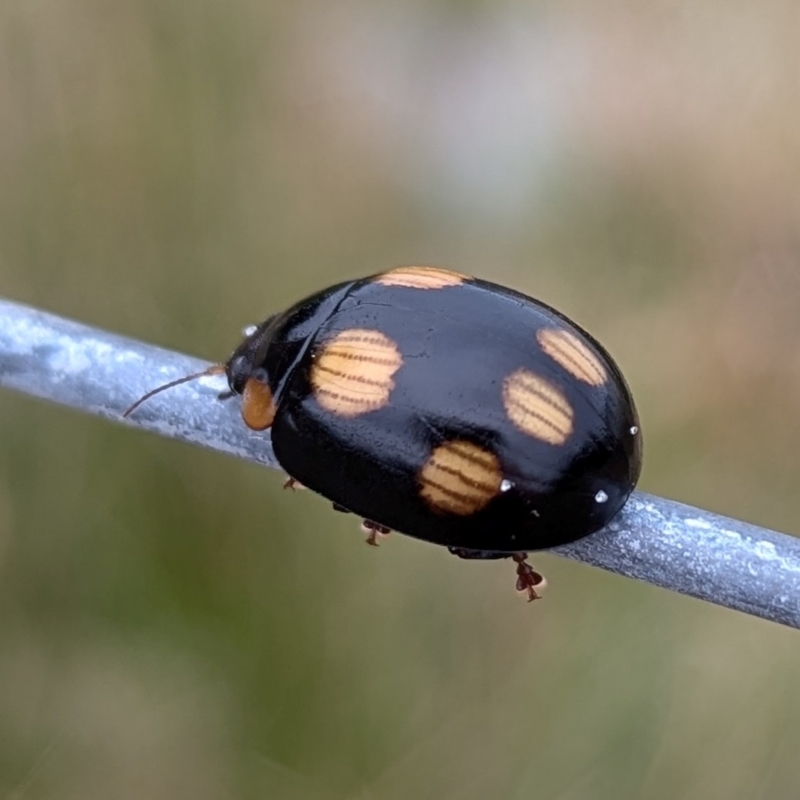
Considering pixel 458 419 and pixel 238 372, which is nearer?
pixel 458 419

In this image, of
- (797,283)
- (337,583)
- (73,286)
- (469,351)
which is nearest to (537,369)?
(469,351)

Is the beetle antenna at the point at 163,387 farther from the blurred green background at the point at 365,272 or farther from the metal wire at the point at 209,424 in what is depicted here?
the blurred green background at the point at 365,272

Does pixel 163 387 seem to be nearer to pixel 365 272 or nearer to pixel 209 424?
pixel 209 424

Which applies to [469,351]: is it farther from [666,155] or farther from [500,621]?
[666,155]

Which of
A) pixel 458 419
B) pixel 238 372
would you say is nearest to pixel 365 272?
pixel 238 372

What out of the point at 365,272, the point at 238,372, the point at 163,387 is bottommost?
the point at 365,272

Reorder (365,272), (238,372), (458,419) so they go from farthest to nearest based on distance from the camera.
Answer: (365,272)
(238,372)
(458,419)

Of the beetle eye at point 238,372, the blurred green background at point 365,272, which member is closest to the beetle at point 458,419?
the beetle eye at point 238,372
